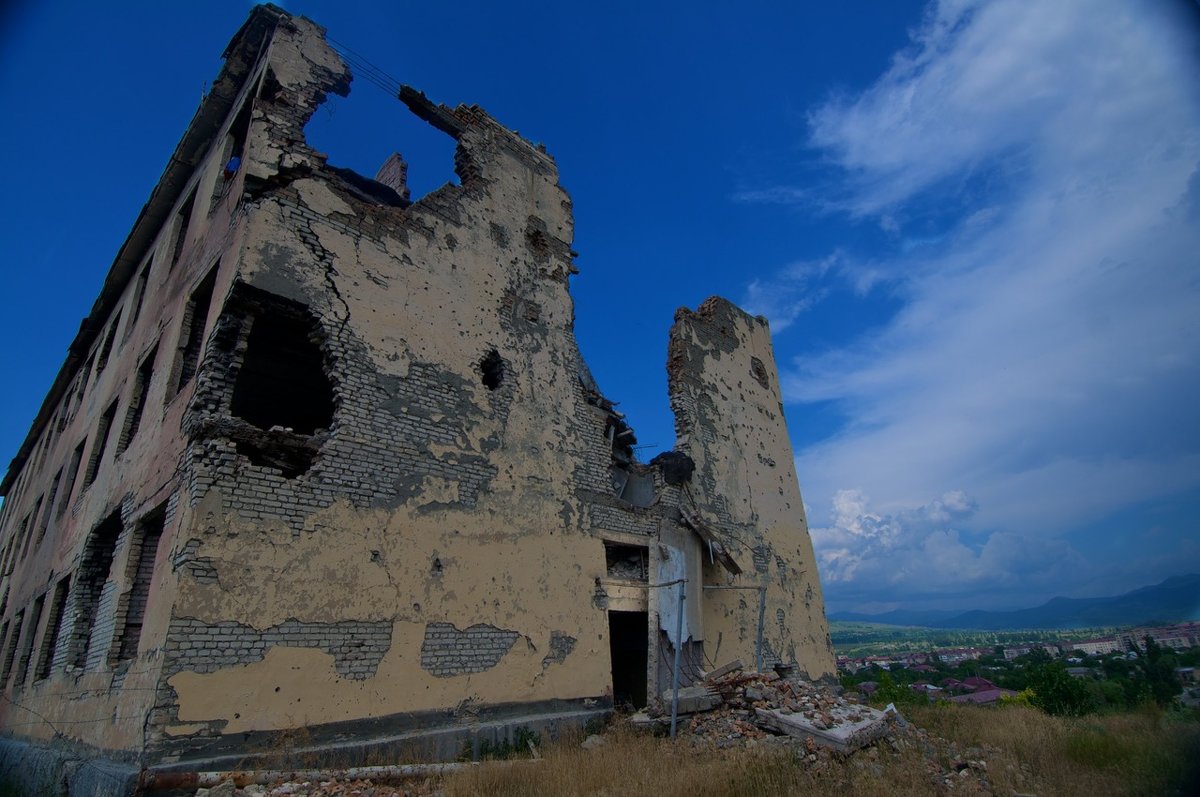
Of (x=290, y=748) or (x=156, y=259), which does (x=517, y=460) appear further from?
(x=156, y=259)

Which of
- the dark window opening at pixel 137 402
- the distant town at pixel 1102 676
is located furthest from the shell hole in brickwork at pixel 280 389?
the distant town at pixel 1102 676

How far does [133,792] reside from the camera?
16.6 feet

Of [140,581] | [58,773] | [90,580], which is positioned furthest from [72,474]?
[58,773]

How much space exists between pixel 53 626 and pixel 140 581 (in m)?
4.95

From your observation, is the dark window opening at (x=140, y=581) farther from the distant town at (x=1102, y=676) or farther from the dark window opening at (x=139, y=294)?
the distant town at (x=1102, y=676)

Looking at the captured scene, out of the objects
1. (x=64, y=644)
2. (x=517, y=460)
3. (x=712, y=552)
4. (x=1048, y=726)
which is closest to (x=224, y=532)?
(x=517, y=460)

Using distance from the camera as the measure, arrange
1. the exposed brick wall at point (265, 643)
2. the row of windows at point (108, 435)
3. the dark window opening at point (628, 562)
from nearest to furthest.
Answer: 1. the exposed brick wall at point (265, 643)
2. the row of windows at point (108, 435)
3. the dark window opening at point (628, 562)

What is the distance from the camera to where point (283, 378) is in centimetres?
988

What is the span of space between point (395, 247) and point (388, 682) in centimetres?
542

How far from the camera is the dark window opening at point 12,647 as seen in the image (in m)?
12.2

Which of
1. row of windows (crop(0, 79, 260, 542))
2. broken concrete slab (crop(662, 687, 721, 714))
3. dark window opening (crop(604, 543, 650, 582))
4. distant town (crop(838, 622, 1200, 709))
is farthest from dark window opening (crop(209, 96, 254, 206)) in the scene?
distant town (crop(838, 622, 1200, 709))

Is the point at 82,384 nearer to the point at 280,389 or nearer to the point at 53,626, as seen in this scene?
the point at 53,626

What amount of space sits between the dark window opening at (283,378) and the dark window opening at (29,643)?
5.15 m

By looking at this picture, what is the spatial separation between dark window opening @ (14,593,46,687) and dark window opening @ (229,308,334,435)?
16.9 feet
